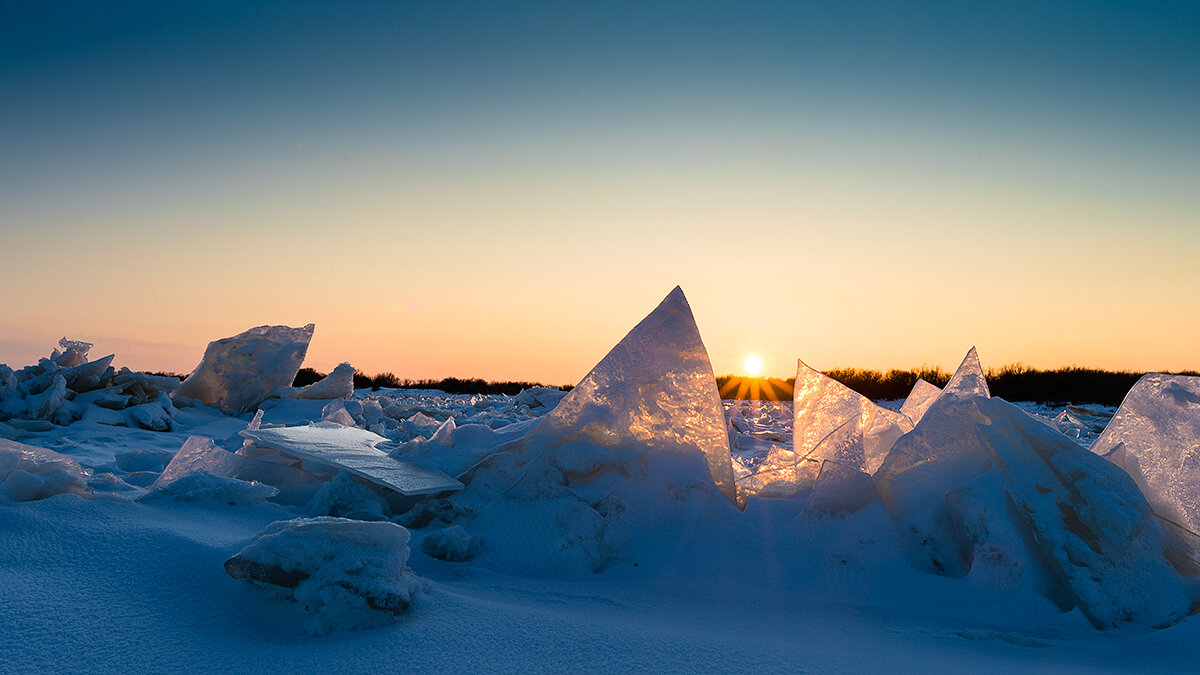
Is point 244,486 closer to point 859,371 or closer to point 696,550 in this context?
point 696,550

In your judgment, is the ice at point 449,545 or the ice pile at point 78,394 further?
the ice pile at point 78,394

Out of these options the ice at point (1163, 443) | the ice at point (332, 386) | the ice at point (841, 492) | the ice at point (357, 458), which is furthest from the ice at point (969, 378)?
the ice at point (332, 386)

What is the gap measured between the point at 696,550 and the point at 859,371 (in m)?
13.0

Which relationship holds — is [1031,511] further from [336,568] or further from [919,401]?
[336,568]

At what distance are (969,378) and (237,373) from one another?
6.23 meters

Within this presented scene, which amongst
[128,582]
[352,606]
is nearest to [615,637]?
[352,606]

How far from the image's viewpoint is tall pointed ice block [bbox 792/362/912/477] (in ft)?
8.55

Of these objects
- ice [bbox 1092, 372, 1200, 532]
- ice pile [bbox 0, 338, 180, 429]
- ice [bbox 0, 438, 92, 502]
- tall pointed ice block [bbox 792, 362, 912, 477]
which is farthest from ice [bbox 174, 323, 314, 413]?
ice [bbox 1092, 372, 1200, 532]

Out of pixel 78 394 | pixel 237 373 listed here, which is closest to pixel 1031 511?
pixel 237 373

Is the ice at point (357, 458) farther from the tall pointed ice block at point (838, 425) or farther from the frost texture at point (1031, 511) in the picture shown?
the frost texture at point (1031, 511)

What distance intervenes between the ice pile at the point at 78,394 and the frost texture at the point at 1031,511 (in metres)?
5.27

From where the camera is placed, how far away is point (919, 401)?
321 cm

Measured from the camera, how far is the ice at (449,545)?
221 cm

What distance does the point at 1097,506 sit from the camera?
2.19 meters
